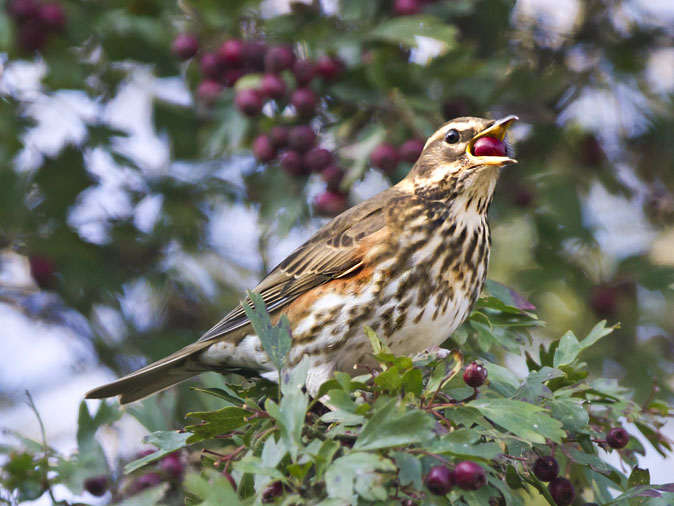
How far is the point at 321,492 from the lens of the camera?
1893 mm

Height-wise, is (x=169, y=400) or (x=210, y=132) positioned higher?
(x=210, y=132)

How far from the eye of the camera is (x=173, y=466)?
297cm

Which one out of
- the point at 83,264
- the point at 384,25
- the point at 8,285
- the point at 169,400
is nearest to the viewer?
the point at 169,400

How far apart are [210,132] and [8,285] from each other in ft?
4.78

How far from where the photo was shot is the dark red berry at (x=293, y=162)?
3.45 metres

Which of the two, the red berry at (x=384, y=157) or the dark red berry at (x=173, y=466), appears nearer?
the dark red berry at (x=173, y=466)

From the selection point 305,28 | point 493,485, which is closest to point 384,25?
point 305,28

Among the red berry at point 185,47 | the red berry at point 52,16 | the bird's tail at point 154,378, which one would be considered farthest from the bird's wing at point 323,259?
the red berry at point 52,16

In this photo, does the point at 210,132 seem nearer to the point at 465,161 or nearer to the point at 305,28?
the point at 305,28

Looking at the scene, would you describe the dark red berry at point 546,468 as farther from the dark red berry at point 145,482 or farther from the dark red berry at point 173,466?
the dark red berry at point 145,482

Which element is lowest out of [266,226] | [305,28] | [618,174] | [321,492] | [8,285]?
[8,285]

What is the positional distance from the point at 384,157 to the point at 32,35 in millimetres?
1569

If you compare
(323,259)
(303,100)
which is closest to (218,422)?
(323,259)

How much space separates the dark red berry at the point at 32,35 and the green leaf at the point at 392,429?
2588mm
